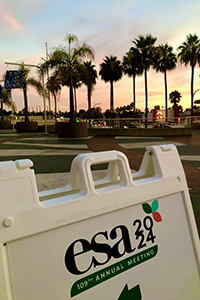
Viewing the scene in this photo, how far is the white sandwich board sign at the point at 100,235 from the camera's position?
3.73 feet

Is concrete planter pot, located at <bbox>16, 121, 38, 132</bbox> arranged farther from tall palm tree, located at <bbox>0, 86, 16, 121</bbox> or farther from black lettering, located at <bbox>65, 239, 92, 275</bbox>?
black lettering, located at <bbox>65, 239, 92, 275</bbox>

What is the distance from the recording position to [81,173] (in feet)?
4.56

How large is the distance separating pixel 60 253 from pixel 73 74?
17132mm

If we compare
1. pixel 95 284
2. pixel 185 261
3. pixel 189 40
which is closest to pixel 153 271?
pixel 185 261

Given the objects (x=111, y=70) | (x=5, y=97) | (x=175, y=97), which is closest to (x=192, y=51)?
(x=111, y=70)

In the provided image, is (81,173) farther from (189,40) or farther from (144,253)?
(189,40)

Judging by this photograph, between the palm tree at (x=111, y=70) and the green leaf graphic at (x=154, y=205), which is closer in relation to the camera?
the green leaf graphic at (x=154, y=205)

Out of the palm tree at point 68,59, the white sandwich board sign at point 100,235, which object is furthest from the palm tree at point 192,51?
the white sandwich board sign at point 100,235

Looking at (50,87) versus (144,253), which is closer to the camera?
(144,253)

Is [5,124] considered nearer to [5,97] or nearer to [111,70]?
[5,97]

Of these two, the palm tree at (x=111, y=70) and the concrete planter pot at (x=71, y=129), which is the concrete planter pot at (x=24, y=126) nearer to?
the concrete planter pot at (x=71, y=129)

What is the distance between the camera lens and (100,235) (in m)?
1.38

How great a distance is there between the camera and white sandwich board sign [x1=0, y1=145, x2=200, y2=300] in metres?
1.14

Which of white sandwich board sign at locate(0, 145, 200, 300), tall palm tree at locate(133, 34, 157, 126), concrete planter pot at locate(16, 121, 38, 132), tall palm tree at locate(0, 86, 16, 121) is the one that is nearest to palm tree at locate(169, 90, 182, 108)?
tall palm tree at locate(133, 34, 157, 126)
